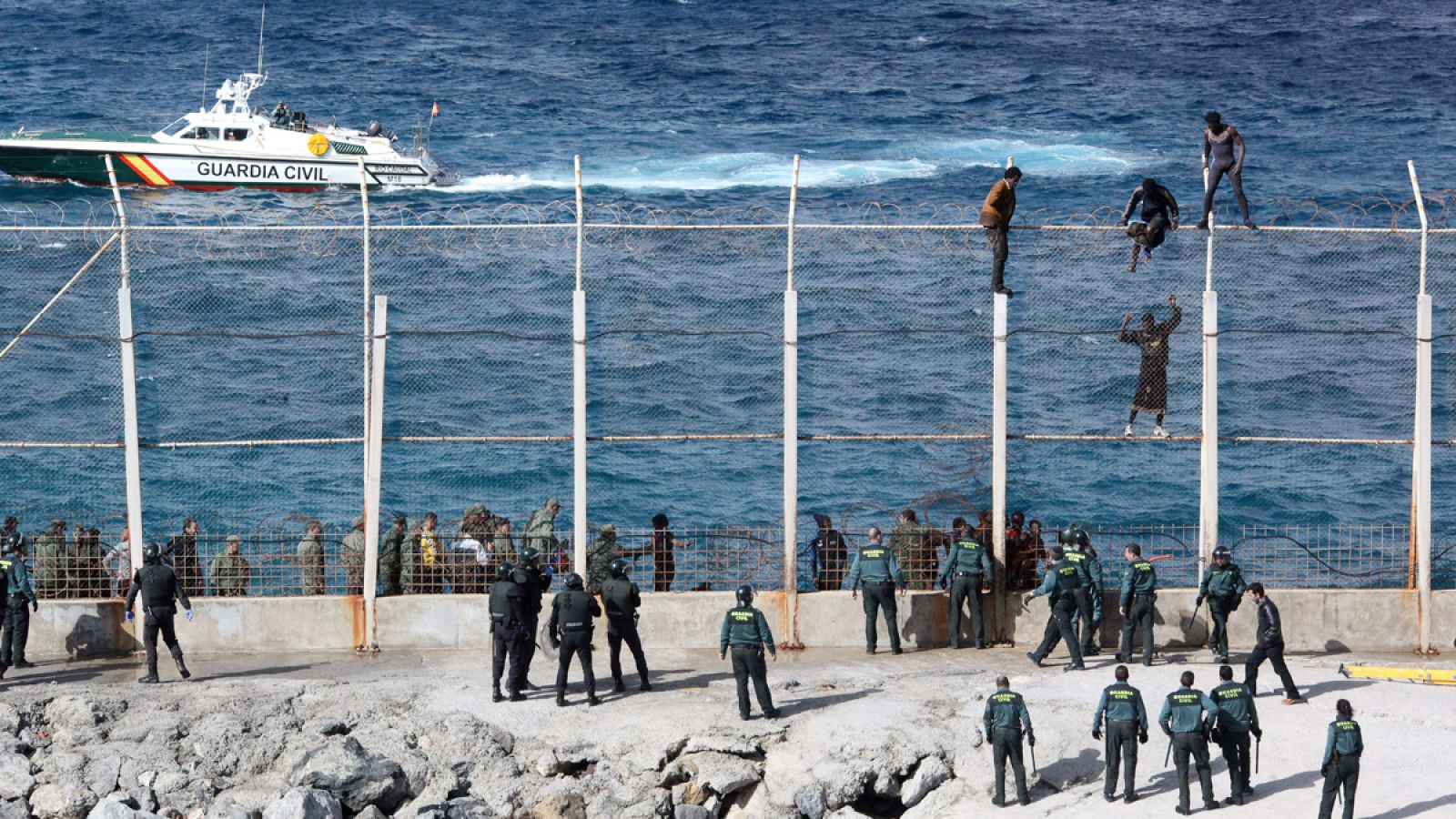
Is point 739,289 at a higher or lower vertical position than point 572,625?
higher

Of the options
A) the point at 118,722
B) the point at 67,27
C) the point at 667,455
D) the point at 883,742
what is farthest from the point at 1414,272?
the point at 67,27

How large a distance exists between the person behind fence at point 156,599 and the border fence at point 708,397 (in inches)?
50.1

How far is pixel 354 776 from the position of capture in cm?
1586

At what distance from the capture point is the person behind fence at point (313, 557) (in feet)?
63.8

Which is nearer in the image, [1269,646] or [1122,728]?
[1122,728]

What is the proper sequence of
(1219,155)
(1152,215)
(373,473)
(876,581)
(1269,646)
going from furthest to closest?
(1219,155) < (1152,215) < (373,473) < (876,581) < (1269,646)

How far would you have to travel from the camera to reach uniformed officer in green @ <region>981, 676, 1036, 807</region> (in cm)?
1551

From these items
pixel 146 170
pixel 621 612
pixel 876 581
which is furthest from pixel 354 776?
pixel 146 170

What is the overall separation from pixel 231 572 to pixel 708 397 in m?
16.3

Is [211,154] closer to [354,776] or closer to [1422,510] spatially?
[354,776]

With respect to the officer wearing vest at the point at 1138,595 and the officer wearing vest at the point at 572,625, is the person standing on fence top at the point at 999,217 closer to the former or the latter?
the officer wearing vest at the point at 1138,595

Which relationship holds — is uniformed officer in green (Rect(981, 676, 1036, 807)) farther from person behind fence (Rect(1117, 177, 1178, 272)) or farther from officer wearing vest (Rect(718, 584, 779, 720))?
person behind fence (Rect(1117, 177, 1178, 272))

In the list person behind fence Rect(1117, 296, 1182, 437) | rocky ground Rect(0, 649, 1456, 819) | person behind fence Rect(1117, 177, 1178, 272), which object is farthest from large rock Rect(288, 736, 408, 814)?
→ person behind fence Rect(1117, 177, 1178, 272)

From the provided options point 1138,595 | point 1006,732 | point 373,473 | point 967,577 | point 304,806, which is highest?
point 373,473
